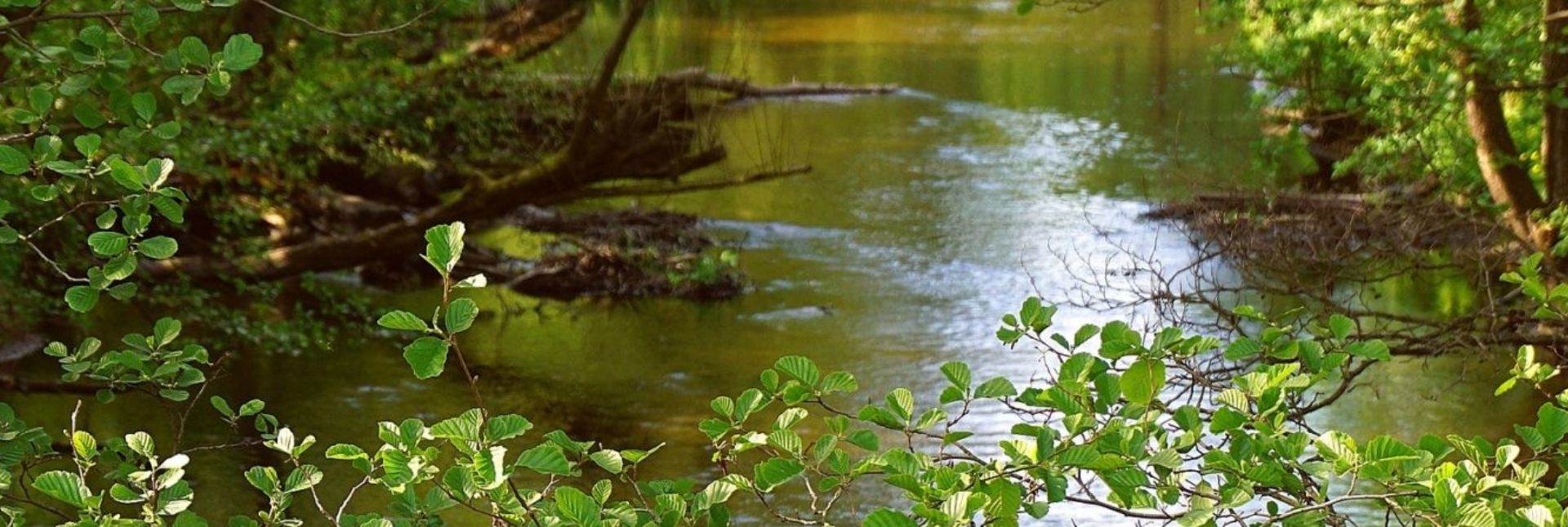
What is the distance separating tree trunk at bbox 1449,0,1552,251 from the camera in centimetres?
852

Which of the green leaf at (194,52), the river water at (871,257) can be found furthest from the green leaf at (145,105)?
the river water at (871,257)

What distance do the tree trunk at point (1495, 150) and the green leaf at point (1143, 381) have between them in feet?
19.8

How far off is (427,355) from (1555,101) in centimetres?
695

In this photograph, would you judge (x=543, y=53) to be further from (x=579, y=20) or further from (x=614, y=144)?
(x=614, y=144)

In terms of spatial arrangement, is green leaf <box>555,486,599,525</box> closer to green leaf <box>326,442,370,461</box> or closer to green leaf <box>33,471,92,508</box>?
green leaf <box>326,442,370,461</box>

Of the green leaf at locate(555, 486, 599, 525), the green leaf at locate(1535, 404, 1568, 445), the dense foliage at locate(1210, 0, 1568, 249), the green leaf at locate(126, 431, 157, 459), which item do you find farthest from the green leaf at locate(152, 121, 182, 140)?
the dense foliage at locate(1210, 0, 1568, 249)

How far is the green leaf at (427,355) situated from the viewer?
101 inches

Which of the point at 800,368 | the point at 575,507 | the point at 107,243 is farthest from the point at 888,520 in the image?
the point at 107,243

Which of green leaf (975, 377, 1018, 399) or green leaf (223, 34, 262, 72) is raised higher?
green leaf (223, 34, 262, 72)

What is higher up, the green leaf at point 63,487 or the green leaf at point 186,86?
the green leaf at point 186,86

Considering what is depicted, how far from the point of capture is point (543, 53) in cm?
1416

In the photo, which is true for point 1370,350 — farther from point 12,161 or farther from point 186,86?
point 12,161

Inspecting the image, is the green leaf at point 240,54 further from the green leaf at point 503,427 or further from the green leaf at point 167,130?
the green leaf at point 503,427

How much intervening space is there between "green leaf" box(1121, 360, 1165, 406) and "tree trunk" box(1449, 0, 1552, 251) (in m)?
6.02
